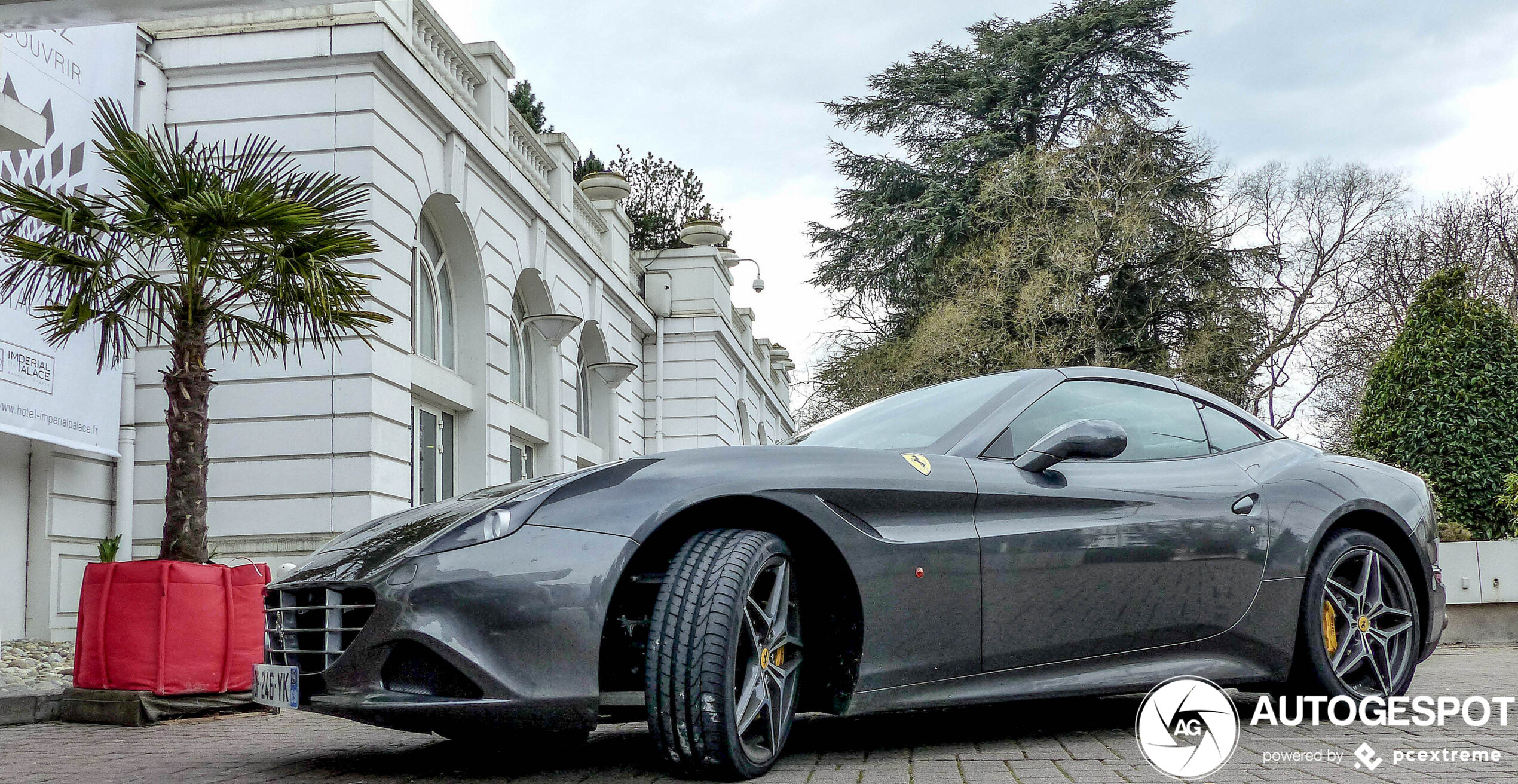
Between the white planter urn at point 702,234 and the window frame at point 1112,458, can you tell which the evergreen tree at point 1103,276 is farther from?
the window frame at point 1112,458

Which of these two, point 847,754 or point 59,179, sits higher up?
point 59,179

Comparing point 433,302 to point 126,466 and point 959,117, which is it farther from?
point 959,117

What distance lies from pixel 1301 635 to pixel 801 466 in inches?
82.6

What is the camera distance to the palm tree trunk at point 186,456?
6188 mm

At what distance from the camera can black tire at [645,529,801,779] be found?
10.1 feet

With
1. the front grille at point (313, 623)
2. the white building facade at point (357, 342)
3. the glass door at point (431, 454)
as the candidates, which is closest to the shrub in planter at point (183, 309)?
the white building facade at point (357, 342)

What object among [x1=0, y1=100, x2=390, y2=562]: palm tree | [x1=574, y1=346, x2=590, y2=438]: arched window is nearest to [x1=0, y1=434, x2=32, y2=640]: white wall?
[x1=0, y1=100, x2=390, y2=562]: palm tree

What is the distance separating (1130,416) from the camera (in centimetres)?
453

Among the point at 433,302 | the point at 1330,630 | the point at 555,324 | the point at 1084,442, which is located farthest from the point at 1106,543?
the point at 555,324

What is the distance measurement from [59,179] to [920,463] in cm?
823

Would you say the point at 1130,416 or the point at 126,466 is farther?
the point at 126,466

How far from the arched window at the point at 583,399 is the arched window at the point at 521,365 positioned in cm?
322

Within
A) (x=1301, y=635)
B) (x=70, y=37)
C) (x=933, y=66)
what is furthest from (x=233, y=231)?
(x=933, y=66)

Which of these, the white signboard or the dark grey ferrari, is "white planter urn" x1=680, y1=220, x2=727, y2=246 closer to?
the white signboard
